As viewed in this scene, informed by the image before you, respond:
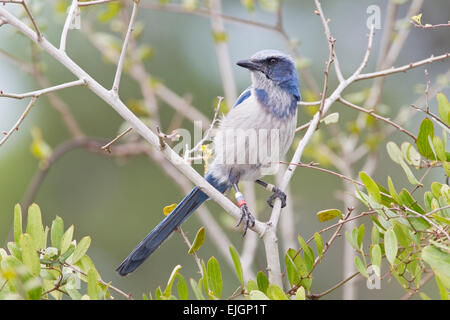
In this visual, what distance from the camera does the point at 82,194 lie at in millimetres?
9305

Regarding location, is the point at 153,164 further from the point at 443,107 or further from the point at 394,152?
the point at 443,107

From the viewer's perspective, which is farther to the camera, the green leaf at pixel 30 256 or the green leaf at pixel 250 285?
the green leaf at pixel 250 285

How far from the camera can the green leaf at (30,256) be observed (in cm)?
199

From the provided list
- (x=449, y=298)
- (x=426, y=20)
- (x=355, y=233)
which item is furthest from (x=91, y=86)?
(x=426, y=20)

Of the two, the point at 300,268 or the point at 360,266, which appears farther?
the point at 300,268

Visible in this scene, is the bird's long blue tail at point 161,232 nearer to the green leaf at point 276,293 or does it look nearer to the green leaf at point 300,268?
Result: the green leaf at point 300,268

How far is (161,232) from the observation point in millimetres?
3590

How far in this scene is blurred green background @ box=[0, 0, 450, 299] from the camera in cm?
845

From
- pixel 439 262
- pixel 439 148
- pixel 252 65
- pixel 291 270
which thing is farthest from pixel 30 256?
pixel 252 65

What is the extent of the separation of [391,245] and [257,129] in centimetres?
189

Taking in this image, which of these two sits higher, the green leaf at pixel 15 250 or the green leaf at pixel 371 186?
the green leaf at pixel 371 186

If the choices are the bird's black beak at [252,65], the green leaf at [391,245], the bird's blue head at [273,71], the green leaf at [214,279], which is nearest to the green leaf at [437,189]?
the green leaf at [391,245]

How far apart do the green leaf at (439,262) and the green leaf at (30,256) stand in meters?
1.25

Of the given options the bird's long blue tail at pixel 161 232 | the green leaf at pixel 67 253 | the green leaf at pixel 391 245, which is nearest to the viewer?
the green leaf at pixel 391 245
